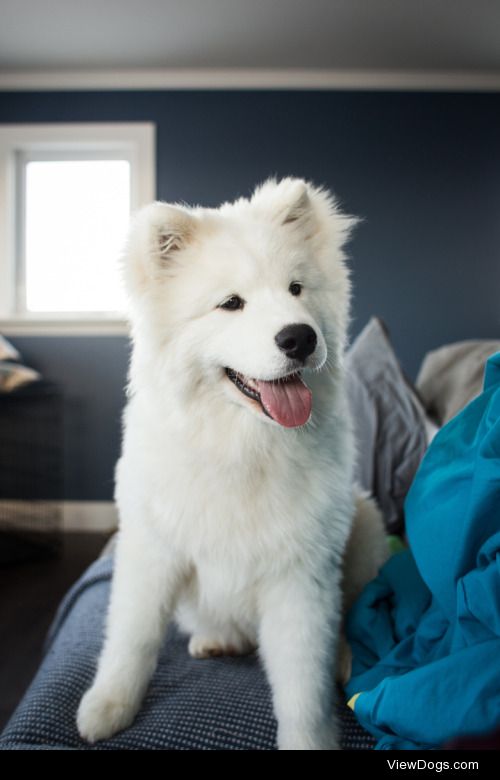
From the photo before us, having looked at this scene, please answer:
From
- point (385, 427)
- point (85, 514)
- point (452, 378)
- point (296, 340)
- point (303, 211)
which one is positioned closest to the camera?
point (296, 340)

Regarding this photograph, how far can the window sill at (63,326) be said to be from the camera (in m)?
4.23

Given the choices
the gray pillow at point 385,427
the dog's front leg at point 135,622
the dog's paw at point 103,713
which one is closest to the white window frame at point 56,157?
the gray pillow at point 385,427

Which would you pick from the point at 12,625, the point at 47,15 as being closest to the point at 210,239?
the point at 12,625

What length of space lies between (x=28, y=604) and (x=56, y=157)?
318 cm

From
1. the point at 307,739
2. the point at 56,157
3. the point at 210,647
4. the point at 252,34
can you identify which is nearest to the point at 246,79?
the point at 252,34

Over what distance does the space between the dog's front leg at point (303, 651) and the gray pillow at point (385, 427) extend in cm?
75

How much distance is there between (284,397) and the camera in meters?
0.99

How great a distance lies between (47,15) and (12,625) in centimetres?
337

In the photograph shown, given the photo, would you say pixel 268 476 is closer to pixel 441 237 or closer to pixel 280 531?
pixel 280 531

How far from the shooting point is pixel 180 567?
1.11m

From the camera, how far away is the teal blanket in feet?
2.52

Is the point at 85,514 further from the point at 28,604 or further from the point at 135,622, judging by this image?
the point at 135,622

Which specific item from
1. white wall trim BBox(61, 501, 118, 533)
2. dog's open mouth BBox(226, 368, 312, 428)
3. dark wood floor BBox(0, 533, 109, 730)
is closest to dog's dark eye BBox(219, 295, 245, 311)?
dog's open mouth BBox(226, 368, 312, 428)

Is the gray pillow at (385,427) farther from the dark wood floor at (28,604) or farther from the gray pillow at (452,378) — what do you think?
the dark wood floor at (28,604)
